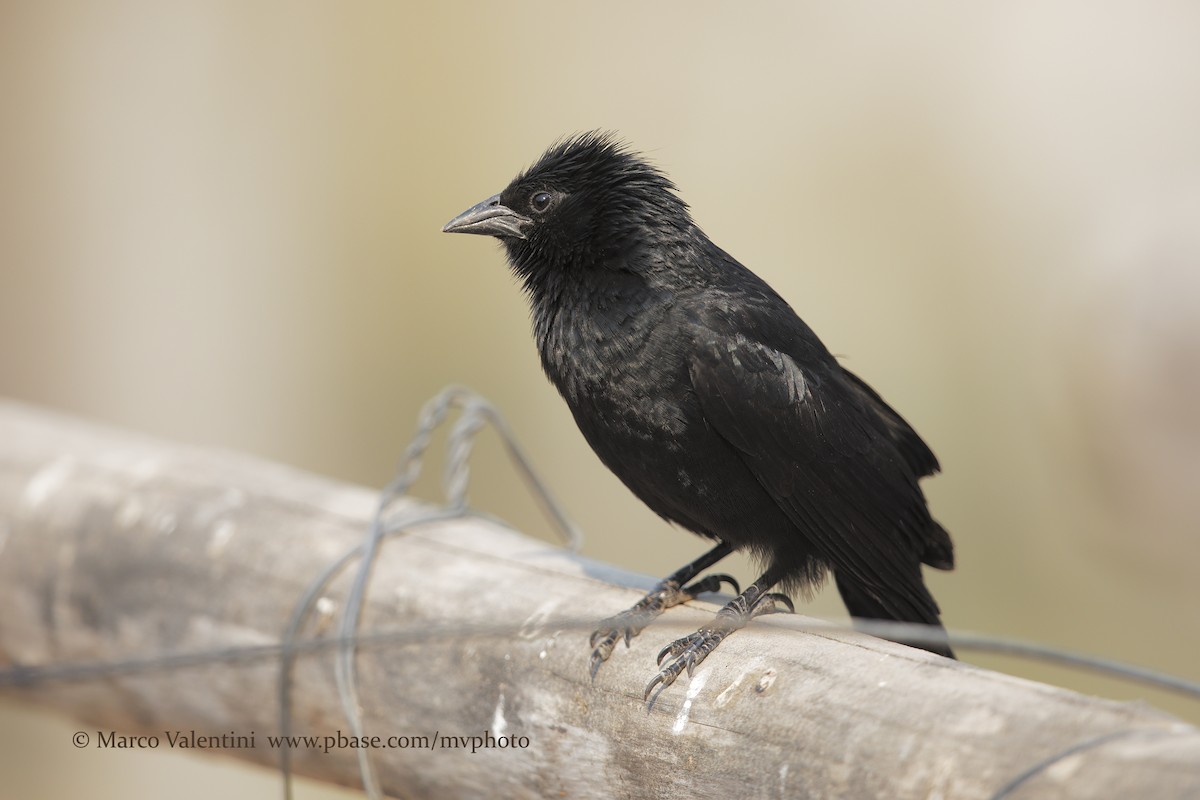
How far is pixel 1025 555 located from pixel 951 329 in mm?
1474

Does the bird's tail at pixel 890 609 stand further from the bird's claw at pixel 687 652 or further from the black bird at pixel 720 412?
the bird's claw at pixel 687 652

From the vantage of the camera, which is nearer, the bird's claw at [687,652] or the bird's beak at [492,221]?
the bird's claw at [687,652]

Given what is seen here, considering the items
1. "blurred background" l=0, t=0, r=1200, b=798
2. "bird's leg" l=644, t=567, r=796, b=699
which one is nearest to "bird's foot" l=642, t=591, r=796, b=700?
"bird's leg" l=644, t=567, r=796, b=699

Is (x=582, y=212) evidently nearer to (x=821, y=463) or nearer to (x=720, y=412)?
(x=720, y=412)

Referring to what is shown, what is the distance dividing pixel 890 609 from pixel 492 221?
139 cm

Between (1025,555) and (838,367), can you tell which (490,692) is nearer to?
(838,367)

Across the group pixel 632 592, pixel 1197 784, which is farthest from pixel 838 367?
pixel 1197 784

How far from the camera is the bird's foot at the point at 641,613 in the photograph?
2.27 m

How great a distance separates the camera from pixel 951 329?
24.5 ft

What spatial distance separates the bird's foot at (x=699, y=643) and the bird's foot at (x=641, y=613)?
0.08 m

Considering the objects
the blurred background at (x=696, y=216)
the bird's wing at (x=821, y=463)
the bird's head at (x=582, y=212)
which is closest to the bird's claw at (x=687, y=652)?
the bird's wing at (x=821, y=463)

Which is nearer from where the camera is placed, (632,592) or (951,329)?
(632,592)

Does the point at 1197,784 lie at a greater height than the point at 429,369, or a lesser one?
greater

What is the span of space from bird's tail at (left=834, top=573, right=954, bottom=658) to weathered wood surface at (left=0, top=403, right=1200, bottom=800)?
0.50m
